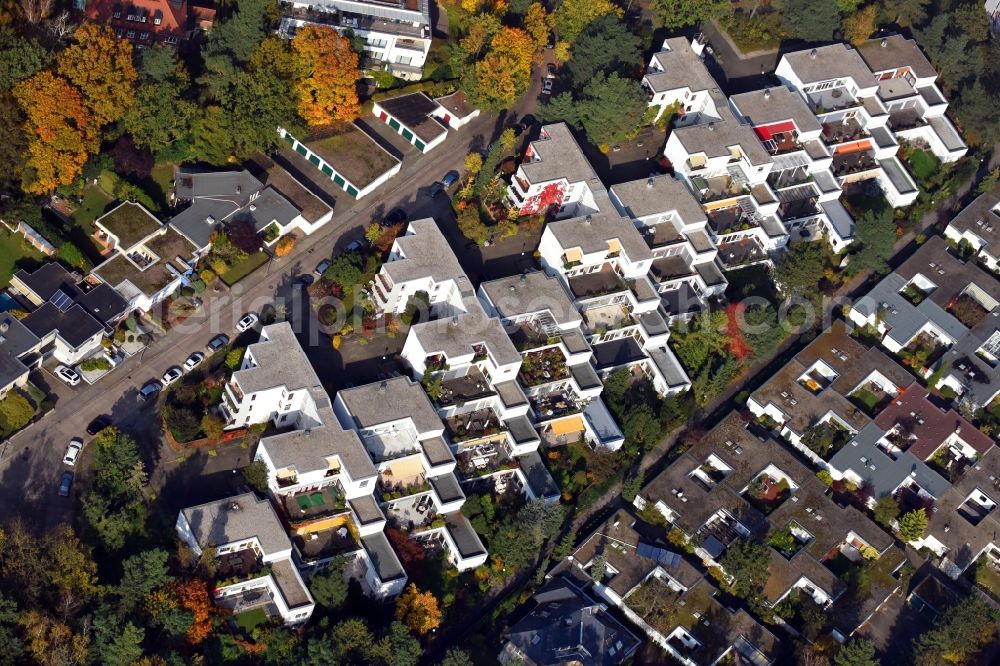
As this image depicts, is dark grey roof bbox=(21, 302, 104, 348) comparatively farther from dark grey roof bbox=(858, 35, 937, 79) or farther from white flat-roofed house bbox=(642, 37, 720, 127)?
dark grey roof bbox=(858, 35, 937, 79)

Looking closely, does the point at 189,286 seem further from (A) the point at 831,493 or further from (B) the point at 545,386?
(A) the point at 831,493

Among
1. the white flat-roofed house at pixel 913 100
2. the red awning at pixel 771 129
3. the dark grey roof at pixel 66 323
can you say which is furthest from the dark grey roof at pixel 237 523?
the white flat-roofed house at pixel 913 100

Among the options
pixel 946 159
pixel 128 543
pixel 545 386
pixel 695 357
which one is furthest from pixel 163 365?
pixel 946 159

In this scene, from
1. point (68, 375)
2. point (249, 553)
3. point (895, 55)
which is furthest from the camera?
point (895, 55)

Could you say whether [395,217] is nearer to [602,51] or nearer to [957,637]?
[602,51]

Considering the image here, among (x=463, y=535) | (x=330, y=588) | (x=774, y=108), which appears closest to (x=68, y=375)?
(x=330, y=588)

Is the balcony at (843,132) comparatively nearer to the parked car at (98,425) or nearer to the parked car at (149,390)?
the parked car at (149,390)

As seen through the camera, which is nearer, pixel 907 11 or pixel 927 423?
pixel 927 423
